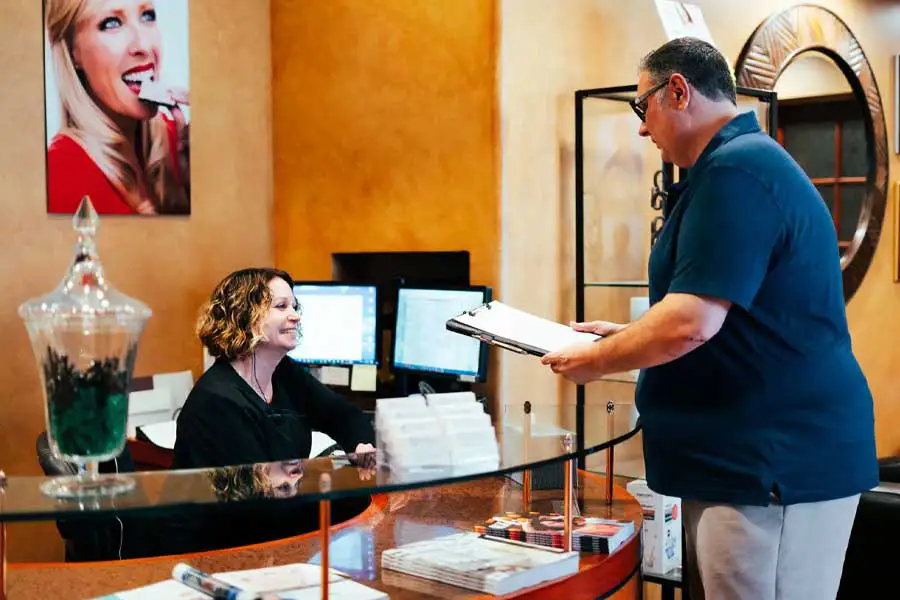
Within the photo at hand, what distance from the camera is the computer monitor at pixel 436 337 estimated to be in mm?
3900

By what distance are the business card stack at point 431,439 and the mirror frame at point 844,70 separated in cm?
352

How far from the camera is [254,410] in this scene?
9.34ft

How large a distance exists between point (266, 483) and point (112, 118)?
113 inches

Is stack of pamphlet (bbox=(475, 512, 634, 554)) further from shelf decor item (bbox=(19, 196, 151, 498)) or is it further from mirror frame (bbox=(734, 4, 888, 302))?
mirror frame (bbox=(734, 4, 888, 302))

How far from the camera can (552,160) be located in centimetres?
414

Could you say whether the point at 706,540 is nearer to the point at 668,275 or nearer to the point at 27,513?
the point at 668,275

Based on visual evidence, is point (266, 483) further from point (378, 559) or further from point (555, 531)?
point (555, 531)

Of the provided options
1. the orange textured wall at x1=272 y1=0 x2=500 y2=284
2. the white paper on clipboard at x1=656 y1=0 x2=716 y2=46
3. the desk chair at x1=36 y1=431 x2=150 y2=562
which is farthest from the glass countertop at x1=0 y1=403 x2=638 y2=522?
the white paper on clipboard at x1=656 y1=0 x2=716 y2=46

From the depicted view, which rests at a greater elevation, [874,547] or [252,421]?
[252,421]

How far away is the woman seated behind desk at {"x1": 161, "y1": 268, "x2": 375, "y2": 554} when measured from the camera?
8.67ft

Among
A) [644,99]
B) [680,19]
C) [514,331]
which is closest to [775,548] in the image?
[514,331]

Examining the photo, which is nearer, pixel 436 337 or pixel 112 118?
pixel 436 337

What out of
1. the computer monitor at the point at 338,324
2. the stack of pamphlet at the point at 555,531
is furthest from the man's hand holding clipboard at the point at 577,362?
the computer monitor at the point at 338,324

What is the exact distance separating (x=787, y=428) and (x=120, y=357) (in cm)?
115
